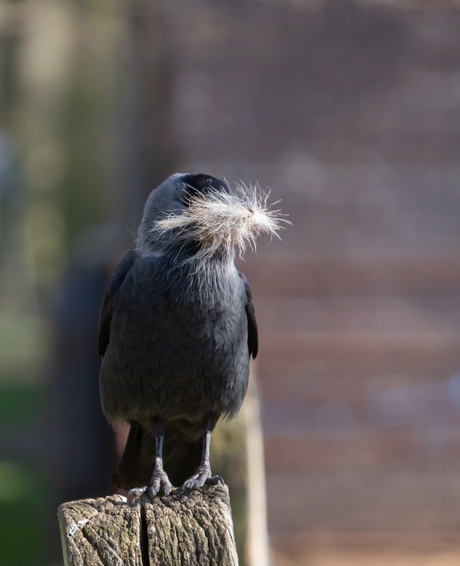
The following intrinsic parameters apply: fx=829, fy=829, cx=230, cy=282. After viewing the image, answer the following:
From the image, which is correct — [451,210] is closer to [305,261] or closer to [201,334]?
[305,261]

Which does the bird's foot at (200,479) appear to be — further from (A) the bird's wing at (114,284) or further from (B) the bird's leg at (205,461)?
(A) the bird's wing at (114,284)

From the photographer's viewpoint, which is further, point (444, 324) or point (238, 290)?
Result: point (444, 324)

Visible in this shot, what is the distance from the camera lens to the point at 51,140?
1208 cm

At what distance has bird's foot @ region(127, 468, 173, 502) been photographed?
2925mm

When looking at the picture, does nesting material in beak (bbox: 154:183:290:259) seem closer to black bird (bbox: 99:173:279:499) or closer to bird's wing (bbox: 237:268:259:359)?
black bird (bbox: 99:173:279:499)

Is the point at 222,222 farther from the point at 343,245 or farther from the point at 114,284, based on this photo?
the point at 343,245

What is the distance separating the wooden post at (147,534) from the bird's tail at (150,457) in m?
1.36

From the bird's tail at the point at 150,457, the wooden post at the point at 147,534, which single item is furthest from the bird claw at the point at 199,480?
the wooden post at the point at 147,534

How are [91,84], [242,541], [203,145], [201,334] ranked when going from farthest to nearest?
[91,84] → [203,145] → [242,541] → [201,334]

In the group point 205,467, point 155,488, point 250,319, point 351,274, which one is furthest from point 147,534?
point 351,274

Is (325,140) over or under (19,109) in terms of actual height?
under

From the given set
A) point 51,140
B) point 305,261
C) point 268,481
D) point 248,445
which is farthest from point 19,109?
point 248,445

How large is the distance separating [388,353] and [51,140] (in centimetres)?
649

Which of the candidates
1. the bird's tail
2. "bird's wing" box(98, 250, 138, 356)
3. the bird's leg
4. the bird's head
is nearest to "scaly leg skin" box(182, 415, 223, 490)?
the bird's leg
